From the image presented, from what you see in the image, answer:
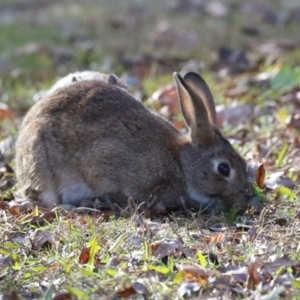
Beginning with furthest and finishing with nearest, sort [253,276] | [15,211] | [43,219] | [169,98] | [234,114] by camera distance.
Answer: [169,98]
[234,114]
[15,211]
[43,219]
[253,276]

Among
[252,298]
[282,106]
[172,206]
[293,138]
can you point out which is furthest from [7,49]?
[252,298]

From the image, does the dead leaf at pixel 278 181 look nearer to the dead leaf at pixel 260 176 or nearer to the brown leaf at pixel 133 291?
the dead leaf at pixel 260 176

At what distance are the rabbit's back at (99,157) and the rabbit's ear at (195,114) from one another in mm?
163

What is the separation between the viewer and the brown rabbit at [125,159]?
623 cm

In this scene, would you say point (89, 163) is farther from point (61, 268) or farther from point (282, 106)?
point (282, 106)

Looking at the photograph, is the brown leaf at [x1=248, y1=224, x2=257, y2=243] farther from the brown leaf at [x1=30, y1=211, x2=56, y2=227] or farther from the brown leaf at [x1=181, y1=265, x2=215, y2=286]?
the brown leaf at [x1=30, y1=211, x2=56, y2=227]

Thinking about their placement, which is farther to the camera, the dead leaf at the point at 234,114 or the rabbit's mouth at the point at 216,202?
the dead leaf at the point at 234,114

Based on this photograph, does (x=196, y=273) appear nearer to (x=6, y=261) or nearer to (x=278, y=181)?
(x=6, y=261)

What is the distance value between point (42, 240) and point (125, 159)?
1342mm

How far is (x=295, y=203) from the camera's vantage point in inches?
240

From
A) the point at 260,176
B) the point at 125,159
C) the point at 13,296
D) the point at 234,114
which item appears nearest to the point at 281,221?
the point at 260,176

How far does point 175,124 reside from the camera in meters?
8.11

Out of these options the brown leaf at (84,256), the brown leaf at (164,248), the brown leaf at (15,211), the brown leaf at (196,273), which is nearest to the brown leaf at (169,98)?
the brown leaf at (15,211)

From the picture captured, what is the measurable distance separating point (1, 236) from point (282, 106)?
13.8ft
